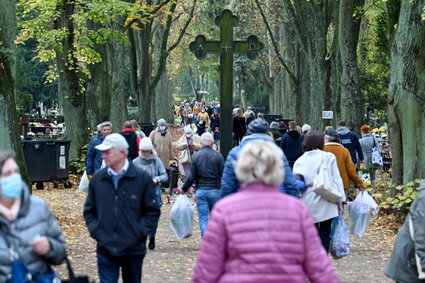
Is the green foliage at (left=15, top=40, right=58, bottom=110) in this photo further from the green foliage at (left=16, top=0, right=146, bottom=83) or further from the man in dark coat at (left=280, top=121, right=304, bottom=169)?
the man in dark coat at (left=280, top=121, right=304, bottom=169)

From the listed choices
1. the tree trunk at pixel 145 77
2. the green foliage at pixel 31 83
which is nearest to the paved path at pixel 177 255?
the tree trunk at pixel 145 77

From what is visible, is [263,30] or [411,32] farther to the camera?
[263,30]

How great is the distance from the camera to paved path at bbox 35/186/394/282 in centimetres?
1142

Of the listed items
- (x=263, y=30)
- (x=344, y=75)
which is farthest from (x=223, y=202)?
(x=263, y=30)

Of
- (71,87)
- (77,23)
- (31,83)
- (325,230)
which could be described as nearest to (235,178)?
(325,230)

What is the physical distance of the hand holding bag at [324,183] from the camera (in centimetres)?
980

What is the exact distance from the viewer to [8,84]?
46.6ft

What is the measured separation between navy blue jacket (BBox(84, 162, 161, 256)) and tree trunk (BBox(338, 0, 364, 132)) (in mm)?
16007

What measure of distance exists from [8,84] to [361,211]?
559 cm

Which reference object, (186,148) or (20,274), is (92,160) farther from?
(20,274)

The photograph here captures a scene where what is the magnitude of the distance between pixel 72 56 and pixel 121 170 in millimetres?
17955

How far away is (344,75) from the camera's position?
901 inches

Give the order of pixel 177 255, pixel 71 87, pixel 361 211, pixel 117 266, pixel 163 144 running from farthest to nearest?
pixel 71 87, pixel 163 144, pixel 177 255, pixel 361 211, pixel 117 266

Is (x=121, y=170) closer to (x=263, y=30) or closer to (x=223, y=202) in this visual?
(x=223, y=202)
